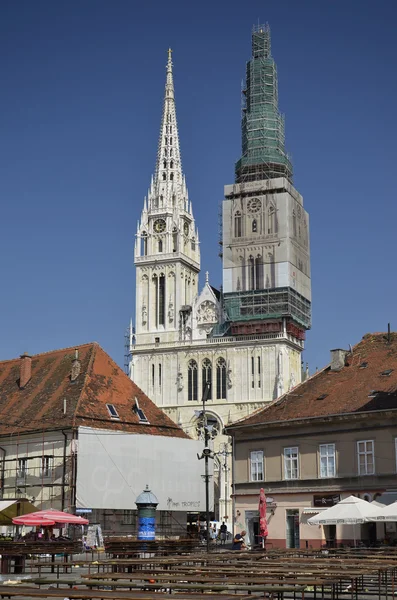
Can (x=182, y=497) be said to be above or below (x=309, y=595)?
above

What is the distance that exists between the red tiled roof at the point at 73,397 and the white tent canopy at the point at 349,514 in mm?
17170

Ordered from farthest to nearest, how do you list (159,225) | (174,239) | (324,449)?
(159,225) < (174,239) < (324,449)

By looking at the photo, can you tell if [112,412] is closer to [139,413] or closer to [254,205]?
[139,413]

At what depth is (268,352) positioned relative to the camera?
3297 inches

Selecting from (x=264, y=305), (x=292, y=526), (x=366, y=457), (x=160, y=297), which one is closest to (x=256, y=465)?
(x=292, y=526)

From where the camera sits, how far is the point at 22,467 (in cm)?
4606

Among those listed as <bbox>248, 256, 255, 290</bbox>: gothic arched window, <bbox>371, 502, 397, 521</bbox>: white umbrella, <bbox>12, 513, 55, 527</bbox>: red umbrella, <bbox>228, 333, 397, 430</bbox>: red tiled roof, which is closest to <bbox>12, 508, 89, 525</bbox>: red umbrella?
<bbox>12, 513, 55, 527</bbox>: red umbrella

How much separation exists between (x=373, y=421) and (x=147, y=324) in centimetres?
5530

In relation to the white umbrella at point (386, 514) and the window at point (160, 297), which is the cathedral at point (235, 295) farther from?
the white umbrella at point (386, 514)

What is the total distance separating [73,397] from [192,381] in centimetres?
4083

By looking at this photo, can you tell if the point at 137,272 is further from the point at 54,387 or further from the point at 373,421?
the point at 373,421

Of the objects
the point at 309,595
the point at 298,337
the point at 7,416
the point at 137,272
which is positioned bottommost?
the point at 309,595

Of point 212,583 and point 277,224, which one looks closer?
point 212,583

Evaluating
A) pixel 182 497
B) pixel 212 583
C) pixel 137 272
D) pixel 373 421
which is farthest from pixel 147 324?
pixel 212 583
